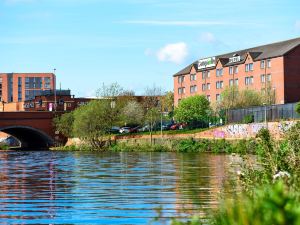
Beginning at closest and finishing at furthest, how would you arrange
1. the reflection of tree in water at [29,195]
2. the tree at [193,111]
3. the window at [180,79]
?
1. the reflection of tree in water at [29,195]
2. the tree at [193,111]
3. the window at [180,79]

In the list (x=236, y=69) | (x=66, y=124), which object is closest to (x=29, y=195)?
(x=66, y=124)

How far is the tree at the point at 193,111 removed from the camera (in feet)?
362

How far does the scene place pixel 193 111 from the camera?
111 m

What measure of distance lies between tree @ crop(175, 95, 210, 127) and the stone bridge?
21811mm

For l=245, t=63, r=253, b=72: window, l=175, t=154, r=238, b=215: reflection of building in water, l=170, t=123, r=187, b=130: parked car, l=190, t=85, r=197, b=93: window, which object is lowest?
l=175, t=154, r=238, b=215: reflection of building in water

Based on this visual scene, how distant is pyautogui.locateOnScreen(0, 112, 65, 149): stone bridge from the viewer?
111188 millimetres

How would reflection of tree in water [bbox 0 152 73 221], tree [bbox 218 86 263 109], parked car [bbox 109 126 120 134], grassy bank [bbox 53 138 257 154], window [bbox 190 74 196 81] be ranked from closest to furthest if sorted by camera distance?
reflection of tree in water [bbox 0 152 73 221], grassy bank [bbox 53 138 257 154], tree [bbox 218 86 263 109], parked car [bbox 109 126 120 134], window [bbox 190 74 196 81]

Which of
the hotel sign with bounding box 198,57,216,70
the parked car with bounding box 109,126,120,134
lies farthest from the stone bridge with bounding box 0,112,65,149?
the hotel sign with bounding box 198,57,216,70

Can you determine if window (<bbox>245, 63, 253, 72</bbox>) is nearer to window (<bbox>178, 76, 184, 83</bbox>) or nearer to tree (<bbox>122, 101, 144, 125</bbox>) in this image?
tree (<bbox>122, 101, 144, 125</bbox>)

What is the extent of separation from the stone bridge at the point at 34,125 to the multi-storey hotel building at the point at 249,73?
30.4 m

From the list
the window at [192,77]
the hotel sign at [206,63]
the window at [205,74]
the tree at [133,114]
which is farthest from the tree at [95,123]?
the window at [192,77]

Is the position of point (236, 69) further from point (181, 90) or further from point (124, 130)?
point (124, 130)

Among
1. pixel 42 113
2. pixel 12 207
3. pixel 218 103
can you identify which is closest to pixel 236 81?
pixel 218 103

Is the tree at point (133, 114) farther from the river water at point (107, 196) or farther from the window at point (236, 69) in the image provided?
the river water at point (107, 196)
